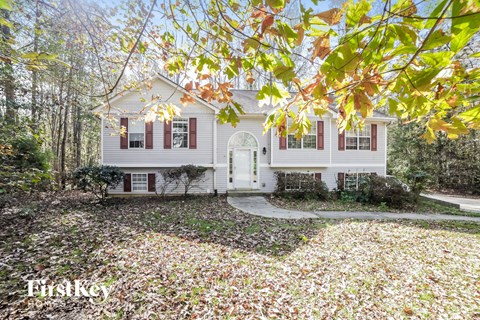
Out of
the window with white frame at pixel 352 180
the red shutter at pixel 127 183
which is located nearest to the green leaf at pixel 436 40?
the red shutter at pixel 127 183

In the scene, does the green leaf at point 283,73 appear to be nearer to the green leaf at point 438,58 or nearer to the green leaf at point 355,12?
the green leaf at point 355,12

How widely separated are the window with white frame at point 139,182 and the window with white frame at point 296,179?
6.85 meters

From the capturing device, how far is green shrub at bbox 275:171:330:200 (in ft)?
33.8

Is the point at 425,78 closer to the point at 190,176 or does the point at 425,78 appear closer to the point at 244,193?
the point at 190,176

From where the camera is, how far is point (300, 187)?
10422mm

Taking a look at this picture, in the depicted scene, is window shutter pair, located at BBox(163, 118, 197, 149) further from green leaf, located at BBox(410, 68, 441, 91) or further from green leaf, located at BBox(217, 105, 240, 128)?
green leaf, located at BBox(410, 68, 441, 91)

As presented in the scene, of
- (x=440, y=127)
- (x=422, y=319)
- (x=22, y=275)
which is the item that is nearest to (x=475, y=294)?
(x=422, y=319)

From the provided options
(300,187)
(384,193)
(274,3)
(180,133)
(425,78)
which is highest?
(180,133)

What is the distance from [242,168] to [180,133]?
3.56 m

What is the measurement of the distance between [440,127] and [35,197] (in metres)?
12.2

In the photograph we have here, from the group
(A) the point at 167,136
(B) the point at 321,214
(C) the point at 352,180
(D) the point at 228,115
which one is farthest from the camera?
(C) the point at 352,180

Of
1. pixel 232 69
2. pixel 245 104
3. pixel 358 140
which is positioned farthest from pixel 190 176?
pixel 358 140

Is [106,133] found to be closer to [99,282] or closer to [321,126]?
[99,282]

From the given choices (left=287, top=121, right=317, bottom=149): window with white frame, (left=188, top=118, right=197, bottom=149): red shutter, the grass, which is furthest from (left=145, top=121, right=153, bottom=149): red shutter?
(left=287, top=121, right=317, bottom=149): window with white frame
